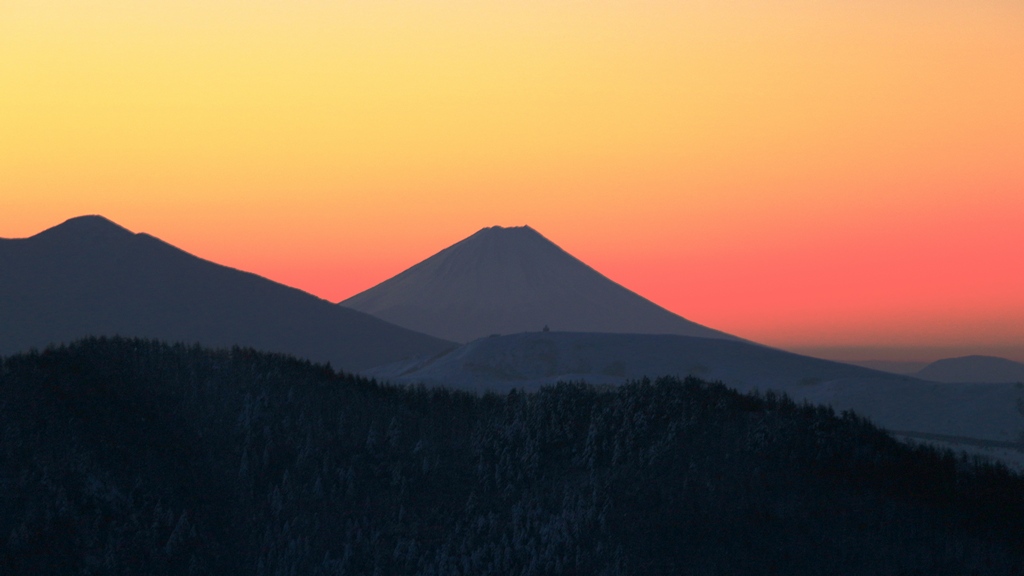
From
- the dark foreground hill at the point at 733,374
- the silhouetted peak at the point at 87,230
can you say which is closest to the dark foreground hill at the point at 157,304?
the silhouetted peak at the point at 87,230

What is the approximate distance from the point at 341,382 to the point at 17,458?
7181 millimetres

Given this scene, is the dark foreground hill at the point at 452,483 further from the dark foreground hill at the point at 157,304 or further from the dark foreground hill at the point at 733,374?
the dark foreground hill at the point at 157,304

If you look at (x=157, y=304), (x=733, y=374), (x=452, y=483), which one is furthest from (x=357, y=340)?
(x=452, y=483)

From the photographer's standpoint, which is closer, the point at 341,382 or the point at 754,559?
the point at 754,559

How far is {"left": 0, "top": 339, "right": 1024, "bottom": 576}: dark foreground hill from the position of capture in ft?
52.3

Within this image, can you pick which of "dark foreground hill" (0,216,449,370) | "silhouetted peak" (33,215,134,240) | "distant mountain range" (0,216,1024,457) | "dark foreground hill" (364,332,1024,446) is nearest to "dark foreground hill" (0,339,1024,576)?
"distant mountain range" (0,216,1024,457)

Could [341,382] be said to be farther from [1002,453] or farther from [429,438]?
[1002,453]

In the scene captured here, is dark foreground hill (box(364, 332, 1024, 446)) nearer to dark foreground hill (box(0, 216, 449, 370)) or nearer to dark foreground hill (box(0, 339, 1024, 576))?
dark foreground hill (box(0, 216, 449, 370))

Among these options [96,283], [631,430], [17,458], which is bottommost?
[17,458]

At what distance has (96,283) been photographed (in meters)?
132

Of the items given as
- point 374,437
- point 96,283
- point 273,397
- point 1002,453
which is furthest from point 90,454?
point 96,283

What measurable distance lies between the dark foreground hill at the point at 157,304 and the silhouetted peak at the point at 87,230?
158mm

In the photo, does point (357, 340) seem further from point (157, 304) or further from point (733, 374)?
point (733, 374)

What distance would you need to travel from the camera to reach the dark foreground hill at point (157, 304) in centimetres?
12088
